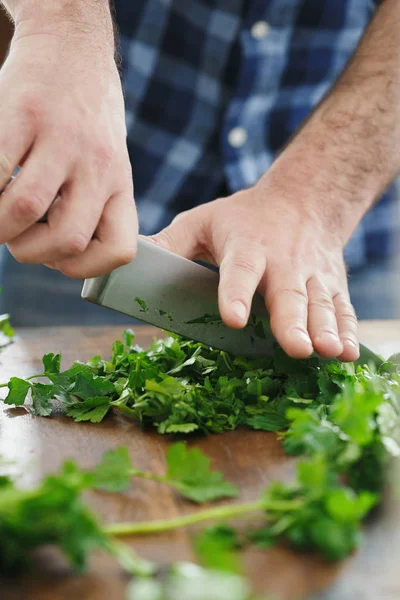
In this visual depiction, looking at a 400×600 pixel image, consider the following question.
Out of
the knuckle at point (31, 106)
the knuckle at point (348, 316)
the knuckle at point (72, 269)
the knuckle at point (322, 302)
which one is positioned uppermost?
the knuckle at point (31, 106)

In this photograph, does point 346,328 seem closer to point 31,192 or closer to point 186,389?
point 186,389

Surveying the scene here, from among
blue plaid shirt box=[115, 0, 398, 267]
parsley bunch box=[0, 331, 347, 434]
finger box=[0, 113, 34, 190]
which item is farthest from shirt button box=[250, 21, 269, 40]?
finger box=[0, 113, 34, 190]

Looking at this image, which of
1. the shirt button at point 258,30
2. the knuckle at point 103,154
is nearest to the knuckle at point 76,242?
the knuckle at point 103,154

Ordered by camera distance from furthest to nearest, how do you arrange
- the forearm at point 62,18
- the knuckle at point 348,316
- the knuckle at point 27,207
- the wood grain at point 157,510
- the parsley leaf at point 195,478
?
the knuckle at point 348,316
the forearm at point 62,18
the knuckle at point 27,207
the parsley leaf at point 195,478
the wood grain at point 157,510

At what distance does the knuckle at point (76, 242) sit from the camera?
3.56 ft

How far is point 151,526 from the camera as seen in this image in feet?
2.63

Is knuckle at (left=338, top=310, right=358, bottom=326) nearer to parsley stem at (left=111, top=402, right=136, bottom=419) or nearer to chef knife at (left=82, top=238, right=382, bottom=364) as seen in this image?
chef knife at (left=82, top=238, right=382, bottom=364)

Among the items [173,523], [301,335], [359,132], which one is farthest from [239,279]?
[359,132]

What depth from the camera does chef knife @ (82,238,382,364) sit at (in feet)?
4.35

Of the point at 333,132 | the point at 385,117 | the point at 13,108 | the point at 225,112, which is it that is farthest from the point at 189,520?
the point at 225,112

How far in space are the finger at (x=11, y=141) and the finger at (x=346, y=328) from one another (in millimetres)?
721

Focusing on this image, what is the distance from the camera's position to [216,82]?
2.32 metres

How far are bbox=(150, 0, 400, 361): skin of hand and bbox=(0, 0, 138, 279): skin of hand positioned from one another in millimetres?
273

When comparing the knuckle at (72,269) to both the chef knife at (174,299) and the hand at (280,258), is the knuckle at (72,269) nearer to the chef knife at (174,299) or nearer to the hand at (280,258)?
the chef knife at (174,299)
